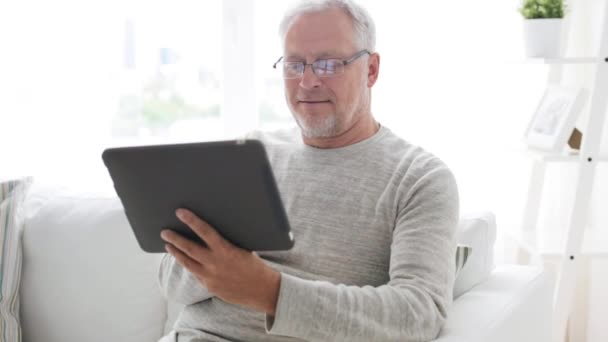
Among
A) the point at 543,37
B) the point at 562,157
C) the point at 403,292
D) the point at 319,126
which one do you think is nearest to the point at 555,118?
the point at 562,157

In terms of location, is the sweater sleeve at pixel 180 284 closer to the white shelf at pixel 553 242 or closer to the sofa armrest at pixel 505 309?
the sofa armrest at pixel 505 309

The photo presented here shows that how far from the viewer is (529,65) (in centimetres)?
298

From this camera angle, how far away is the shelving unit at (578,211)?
2498 mm

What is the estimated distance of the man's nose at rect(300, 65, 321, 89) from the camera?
6.09ft

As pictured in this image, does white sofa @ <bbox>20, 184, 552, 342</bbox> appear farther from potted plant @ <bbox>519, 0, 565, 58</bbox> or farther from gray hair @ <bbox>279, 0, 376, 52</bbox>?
potted plant @ <bbox>519, 0, 565, 58</bbox>

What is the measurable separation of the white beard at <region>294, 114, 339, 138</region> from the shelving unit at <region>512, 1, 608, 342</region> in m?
0.93

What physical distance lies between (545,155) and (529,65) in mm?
484

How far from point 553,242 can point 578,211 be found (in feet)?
0.66

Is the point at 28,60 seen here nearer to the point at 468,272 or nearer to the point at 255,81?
the point at 255,81

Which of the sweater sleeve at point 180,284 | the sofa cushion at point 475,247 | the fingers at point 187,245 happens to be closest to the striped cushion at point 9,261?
the sweater sleeve at point 180,284

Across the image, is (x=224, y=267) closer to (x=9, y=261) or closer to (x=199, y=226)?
(x=199, y=226)

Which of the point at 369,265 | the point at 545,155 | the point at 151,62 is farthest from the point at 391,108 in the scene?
the point at 369,265

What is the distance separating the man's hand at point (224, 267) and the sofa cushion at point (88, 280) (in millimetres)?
727

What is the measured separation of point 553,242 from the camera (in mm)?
Answer: 2750
